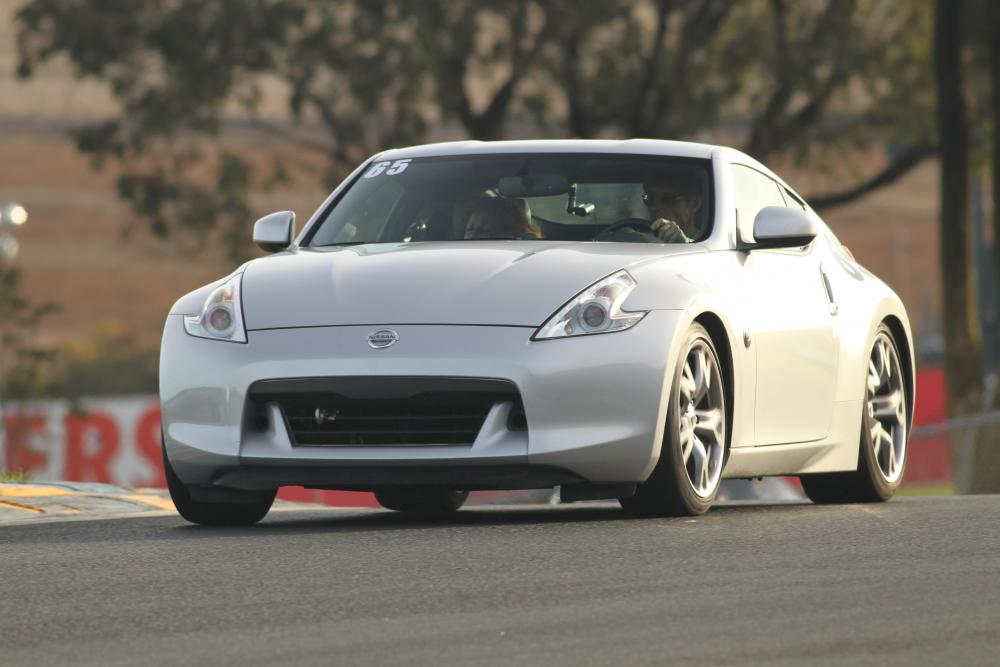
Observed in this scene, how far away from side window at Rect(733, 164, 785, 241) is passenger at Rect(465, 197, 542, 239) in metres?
0.89

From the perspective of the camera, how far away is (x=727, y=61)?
33094 millimetres

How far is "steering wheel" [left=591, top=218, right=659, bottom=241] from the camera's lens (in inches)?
340

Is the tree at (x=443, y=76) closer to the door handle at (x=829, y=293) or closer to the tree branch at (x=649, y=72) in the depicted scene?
the tree branch at (x=649, y=72)

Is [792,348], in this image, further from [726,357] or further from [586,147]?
[586,147]

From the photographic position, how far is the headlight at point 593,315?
7.65 meters

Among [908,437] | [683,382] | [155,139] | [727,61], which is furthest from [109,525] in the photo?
[727,61]

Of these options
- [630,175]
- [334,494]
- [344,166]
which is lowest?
[334,494]

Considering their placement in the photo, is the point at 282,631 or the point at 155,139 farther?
the point at 155,139

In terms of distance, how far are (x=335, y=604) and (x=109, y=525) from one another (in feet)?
9.61

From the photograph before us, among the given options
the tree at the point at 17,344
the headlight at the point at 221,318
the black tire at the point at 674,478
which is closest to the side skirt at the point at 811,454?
the black tire at the point at 674,478

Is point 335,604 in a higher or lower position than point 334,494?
higher

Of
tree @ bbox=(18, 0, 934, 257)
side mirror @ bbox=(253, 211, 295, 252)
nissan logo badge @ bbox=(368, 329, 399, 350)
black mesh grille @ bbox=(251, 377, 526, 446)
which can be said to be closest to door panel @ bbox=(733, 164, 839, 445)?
black mesh grille @ bbox=(251, 377, 526, 446)

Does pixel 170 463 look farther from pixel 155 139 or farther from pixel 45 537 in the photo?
pixel 155 139

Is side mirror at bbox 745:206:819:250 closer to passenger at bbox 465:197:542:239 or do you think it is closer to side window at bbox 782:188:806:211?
passenger at bbox 465:197:542:239
